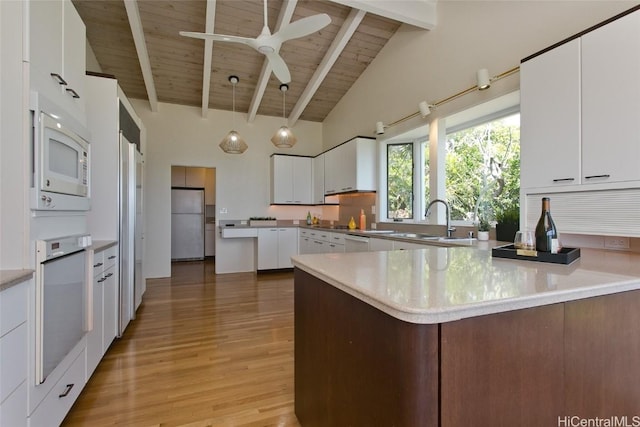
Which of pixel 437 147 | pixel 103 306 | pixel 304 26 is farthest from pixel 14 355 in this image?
pixel 437 147

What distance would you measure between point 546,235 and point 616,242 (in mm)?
943

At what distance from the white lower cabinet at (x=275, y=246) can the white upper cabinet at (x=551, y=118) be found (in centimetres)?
416

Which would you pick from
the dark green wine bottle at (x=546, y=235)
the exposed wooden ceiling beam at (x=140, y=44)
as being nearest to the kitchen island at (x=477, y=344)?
the dark green wine bottle at (x=546, y=235)

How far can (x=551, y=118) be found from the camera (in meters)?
2.01

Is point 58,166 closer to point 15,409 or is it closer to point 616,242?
point 15,409

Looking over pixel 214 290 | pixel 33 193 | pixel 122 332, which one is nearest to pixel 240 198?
pixel 214 290

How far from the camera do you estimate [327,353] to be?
1268 mm

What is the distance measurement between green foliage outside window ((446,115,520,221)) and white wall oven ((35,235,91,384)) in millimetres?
3228

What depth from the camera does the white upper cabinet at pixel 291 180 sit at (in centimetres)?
586

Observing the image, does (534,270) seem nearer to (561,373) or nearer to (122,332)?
(561,373)

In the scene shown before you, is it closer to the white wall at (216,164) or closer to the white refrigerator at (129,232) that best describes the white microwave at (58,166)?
the white refrigerator at (129,232)

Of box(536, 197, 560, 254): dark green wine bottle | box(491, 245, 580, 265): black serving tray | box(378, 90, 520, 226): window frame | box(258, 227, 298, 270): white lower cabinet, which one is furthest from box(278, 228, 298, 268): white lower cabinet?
box(536, 197, 560, 254): dark green wine bottle

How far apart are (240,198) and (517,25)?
4.78 metres

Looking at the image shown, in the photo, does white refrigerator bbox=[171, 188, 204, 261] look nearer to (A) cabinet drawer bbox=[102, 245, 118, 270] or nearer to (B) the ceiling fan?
(A) cabinet drawer bbox=[102, 245, 118, 270]
